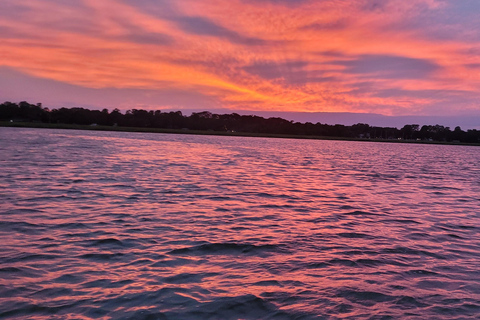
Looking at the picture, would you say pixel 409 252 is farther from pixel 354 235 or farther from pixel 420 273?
pixel 354 235

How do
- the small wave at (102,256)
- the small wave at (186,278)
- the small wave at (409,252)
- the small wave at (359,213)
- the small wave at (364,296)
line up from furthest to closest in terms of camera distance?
the small wave at (359,213) → the small wave at (409,252) → the small wave at (102,256) → the small wave at (186,278) → the small wave at (364,296)

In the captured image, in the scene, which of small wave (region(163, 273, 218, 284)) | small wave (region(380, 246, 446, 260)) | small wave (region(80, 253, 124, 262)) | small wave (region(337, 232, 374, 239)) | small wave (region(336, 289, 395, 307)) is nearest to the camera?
small wave (region(336, 289, 395, 307))

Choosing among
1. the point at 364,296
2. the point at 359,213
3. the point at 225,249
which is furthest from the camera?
the point at 359,213

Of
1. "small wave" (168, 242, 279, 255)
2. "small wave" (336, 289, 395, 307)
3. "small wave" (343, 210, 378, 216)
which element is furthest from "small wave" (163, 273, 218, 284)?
"small wave" (343, 210, 378, 216)

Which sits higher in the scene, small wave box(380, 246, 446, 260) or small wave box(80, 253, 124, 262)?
small wave box(80, 253, 124, 262)

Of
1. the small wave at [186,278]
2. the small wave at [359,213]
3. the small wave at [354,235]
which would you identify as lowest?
the small wave at [359,213]

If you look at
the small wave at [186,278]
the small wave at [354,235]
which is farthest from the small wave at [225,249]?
the small wave at [354,235]

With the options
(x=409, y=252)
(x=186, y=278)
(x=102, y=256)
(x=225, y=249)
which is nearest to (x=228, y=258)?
(x=225, y=249)

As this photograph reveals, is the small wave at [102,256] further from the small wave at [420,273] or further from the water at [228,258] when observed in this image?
the small wave at [420,273]

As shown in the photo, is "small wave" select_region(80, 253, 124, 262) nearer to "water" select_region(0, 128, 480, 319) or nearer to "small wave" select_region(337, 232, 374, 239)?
"water" select_region(0, 128, 480, 319)

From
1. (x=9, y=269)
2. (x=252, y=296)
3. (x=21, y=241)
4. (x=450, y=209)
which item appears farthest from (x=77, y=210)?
(x=450, y=209)

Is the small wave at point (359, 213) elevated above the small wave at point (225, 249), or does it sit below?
below

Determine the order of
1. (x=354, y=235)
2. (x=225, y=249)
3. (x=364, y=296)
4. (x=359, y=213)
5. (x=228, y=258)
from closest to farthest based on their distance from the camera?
(x=364, y=296) → (x=228, y=258) → (x=225, y=249) → (x=354, y=235) → (x=359, y=213)

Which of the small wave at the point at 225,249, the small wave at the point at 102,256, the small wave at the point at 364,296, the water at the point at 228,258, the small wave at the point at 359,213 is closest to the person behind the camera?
the water at the point at 228,258
